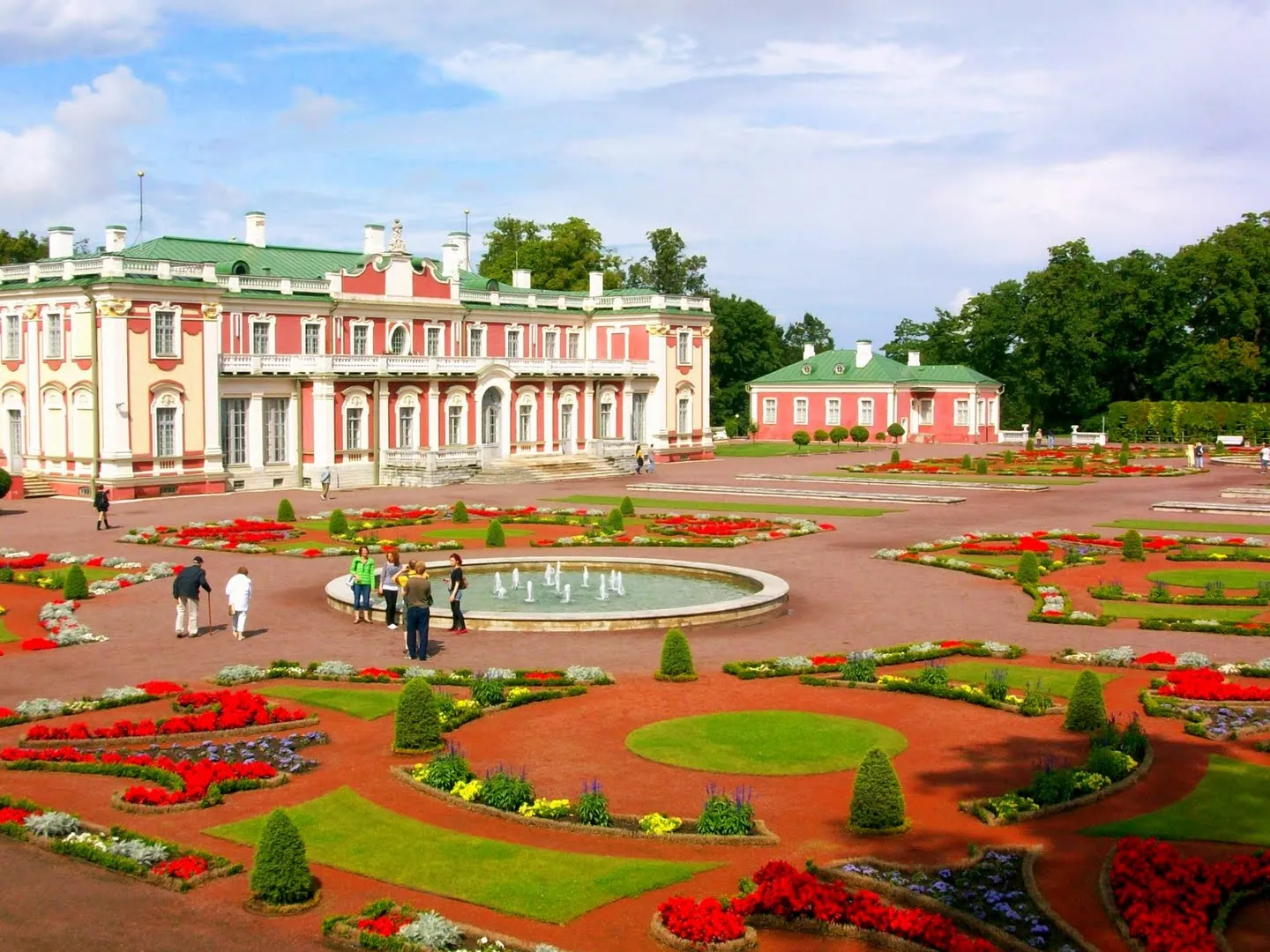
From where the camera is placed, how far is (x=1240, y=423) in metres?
84.9

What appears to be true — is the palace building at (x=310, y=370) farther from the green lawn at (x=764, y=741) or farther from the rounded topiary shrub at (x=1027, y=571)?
the green lawn at (x=764, y=741)

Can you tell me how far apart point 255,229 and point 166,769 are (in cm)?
4935

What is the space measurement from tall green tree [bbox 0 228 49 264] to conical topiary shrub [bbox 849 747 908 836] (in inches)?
3000

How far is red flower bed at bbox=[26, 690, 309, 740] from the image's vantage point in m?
17.3

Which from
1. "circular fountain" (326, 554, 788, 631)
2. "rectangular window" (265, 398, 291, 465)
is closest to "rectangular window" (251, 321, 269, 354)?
"rectangular window" (265, 398, 291, 465)

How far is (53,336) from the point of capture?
52125mm

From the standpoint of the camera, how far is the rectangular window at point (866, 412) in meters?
94.9

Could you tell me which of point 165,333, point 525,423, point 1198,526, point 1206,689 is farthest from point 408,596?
point 525,423

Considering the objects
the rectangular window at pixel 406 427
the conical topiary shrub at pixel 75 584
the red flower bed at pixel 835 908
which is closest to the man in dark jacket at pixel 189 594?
the conical topiary shrub at pixel 75 584

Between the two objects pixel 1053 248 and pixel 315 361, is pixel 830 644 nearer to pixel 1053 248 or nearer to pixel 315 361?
pixel 315 361

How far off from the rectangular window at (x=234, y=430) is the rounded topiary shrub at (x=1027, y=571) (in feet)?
114

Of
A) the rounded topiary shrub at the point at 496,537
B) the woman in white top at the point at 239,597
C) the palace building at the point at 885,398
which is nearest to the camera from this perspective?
the woman in white top at the point at 239,597

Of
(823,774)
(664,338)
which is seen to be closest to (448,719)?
(823,774)

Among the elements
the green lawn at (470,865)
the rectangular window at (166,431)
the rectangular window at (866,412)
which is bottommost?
the green lawn at (470,865)
